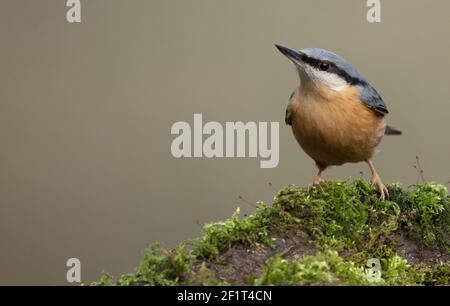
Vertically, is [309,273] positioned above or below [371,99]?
below

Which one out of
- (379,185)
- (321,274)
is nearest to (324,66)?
(379,185)

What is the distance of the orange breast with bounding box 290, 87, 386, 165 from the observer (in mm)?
4457

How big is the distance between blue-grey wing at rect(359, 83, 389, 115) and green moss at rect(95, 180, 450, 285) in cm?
71

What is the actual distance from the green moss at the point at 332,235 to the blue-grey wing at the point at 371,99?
0.71m

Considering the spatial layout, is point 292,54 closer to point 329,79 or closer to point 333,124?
point 329,79

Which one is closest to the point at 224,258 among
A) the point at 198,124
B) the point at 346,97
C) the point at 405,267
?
the point at 405,267

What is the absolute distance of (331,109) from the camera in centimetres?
446

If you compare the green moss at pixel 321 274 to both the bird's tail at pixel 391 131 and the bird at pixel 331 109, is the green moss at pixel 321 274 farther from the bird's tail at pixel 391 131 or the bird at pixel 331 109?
the bird's tail at pixel 391 131

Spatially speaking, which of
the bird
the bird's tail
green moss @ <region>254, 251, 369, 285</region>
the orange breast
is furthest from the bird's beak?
green moss @ <region>254, 251, 369, 285</region>

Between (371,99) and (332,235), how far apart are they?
70.1 inches

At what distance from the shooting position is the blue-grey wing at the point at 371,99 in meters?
4.64

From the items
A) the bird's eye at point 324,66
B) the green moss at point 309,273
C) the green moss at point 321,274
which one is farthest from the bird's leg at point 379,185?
the green moss at point 309,273

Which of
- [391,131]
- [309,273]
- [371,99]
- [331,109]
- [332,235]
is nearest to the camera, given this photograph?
[309,273]
